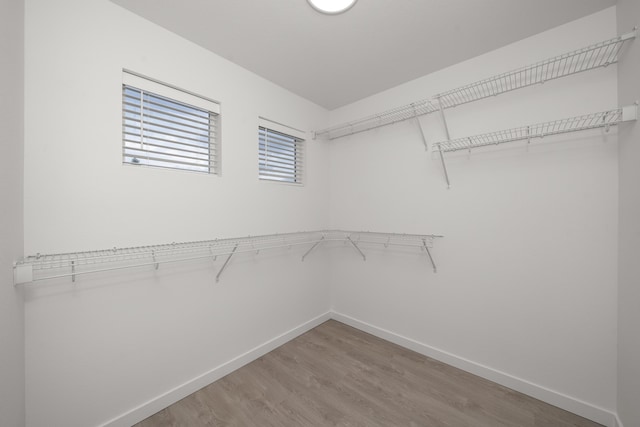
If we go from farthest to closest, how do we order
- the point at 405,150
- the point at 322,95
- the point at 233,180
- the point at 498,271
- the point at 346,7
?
the point at 322,95 < the point at 405,150 < the point at 233,180 < the point at 498,271 < the point at 346,7

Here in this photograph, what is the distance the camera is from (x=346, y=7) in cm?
140

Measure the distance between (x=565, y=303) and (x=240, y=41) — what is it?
2.97m

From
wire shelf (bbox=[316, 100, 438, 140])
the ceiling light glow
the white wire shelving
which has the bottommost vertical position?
the white wire shelving

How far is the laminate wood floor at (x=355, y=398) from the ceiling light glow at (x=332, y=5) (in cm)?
257

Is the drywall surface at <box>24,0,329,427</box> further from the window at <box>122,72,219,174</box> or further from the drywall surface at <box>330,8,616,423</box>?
the drywall surface at <box>330,8,616,423</box>

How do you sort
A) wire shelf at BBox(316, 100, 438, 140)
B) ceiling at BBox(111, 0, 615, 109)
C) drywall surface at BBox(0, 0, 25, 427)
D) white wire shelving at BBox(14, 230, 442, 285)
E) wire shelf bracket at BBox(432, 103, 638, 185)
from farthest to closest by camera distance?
1. wire shelf at BBox(316, 100, 438, 140)
2. ceiling at BBox(111, 0, 615, 109)
3. wire shelf bracket at BBox(432, 103, 638, 185)
4. white wire shelving at BBox(14, 230, 442, 285)
5. drywall surface at BBox(0, 0, 25, 427)

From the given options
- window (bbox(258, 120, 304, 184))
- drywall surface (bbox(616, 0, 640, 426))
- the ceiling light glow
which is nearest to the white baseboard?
drywall surface (bbox(616, 0, 640, 426))

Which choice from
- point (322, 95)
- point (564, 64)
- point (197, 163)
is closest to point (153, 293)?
point (197, 163)

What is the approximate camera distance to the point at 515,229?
1765mm

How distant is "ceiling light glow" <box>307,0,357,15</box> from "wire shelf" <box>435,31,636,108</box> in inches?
38.2

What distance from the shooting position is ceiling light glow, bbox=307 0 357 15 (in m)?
1.35

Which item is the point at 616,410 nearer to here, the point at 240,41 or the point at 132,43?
the point at 240,41

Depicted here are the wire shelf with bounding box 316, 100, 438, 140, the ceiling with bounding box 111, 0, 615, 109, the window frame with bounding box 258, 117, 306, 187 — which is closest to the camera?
the ceiling with bounding box 111, 0, 615, 109

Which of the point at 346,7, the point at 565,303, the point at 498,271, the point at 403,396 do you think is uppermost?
the point at 346,7
